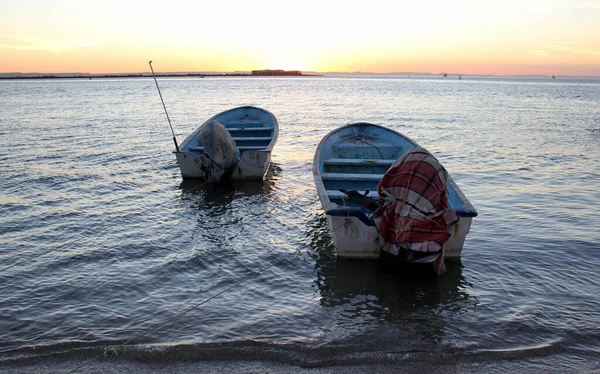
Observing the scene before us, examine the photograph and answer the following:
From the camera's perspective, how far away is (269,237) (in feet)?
32.0

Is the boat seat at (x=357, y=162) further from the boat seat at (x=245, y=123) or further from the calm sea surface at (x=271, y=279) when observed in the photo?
the boat seat at (x=245, y=123)

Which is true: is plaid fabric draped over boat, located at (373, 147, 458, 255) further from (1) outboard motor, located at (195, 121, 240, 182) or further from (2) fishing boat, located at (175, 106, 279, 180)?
(2) fishing boat, located at (175, 106, 279, 180)

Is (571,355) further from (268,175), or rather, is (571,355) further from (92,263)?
(268,175)

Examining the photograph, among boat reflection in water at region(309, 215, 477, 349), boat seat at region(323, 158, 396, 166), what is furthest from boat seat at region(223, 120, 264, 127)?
boat reflection in water at region(309, 215, 477, 349)

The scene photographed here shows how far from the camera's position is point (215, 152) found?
1321cm

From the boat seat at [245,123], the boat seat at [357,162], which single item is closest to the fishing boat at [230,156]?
the boat seat at [245,123]

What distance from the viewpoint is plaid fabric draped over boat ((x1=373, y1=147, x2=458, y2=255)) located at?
7234 mm

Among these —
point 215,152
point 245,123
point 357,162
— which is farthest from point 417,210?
point 245,123

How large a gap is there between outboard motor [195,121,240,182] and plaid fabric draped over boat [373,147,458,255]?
6683 mm

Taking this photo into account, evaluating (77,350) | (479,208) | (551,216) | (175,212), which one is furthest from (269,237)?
(551,216)

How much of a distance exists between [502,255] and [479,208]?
10.1ft

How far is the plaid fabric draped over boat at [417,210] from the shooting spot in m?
7.23

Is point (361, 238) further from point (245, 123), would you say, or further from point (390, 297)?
point (245, 123)

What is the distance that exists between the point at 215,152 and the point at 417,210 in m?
7.37
